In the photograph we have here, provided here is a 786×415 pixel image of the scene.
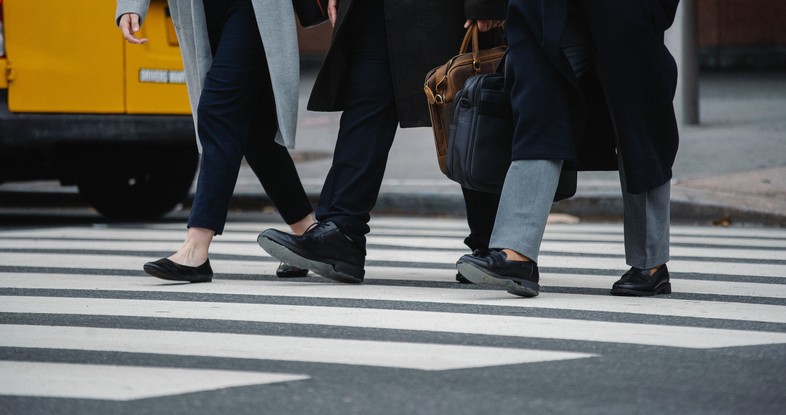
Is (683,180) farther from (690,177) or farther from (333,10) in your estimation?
(333,10)

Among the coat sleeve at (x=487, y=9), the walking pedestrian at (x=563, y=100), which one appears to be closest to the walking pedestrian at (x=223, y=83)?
the coat sleeve at (x=487, y=9)

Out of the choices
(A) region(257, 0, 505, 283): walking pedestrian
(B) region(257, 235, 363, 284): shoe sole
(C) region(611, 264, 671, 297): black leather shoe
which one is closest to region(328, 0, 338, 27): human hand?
(A) region(257, 0, 505, 283): walking pedestrian

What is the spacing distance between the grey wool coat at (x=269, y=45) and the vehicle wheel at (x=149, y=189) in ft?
11.8

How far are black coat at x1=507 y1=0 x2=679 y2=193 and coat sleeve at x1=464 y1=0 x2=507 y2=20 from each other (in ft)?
0.66

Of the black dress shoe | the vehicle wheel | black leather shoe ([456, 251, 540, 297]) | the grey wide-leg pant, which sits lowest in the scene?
the vehicle wheel

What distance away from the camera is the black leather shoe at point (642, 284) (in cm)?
488

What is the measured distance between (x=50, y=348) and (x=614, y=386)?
150cm

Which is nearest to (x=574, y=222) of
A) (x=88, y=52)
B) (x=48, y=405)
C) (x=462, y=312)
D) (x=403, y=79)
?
(x=88, y=52)

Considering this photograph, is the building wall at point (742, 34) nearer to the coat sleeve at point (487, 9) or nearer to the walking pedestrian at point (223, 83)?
the walking pedestrian at point (223, 83)

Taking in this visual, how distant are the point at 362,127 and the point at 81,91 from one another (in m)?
3.17

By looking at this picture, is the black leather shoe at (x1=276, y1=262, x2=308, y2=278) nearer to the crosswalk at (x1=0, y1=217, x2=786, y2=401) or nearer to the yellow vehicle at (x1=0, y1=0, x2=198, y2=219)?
the crosswalk at (x1=0, y1=217, x2=786, y2=401)

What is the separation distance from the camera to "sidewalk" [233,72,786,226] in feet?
29.7

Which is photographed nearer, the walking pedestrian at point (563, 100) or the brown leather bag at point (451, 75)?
the walking pedestrian at point (563, 100)

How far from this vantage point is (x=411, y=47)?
16.8 feet
